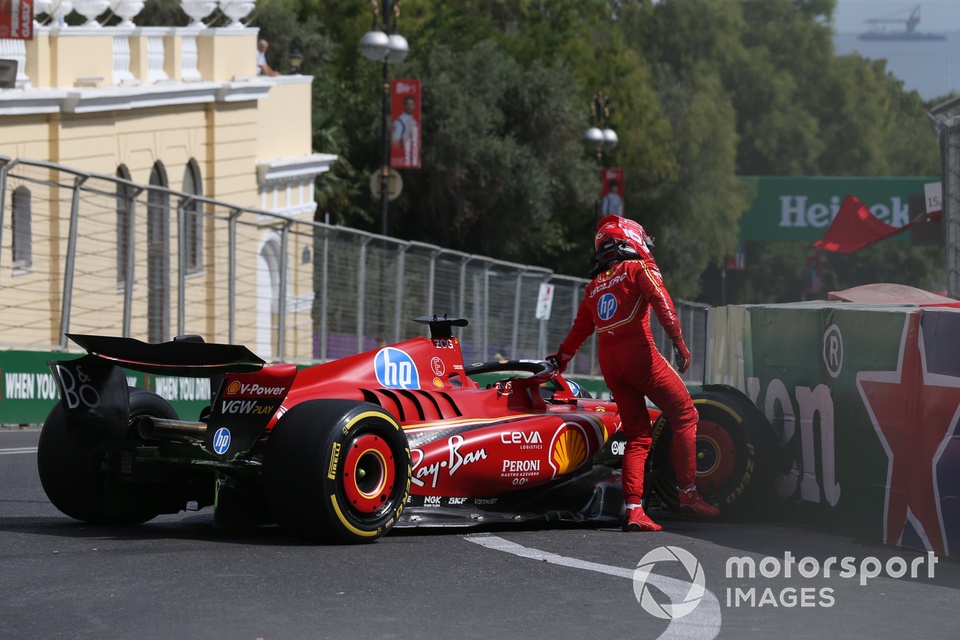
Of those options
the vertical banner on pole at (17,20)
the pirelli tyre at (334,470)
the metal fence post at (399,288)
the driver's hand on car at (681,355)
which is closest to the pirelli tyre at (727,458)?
the driver's hand on car at (681,355)

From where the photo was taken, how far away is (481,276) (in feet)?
82.6

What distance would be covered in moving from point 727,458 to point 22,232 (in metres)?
10.1

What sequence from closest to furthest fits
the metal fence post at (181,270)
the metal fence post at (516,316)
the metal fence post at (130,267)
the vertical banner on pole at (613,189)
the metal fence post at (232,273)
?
1. the metal fence post at (130,267)
2. the metal fence post at (181,270)
3. the metal fence post at (232,273)
4. the metal fence post at (516,316)
5. the vertical banner on pole at (613,189)

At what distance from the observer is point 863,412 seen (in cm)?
886

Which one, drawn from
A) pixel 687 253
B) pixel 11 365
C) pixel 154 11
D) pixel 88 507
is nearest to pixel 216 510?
pixel 88 507

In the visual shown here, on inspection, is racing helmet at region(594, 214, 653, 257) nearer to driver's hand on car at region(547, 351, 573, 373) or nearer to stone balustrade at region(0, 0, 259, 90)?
driver's hand on car at region(547, 351, 573, 373)

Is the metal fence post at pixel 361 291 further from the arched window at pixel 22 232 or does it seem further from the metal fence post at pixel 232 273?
the arched window at pixel 22 232

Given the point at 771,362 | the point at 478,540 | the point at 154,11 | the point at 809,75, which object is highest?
the point at 809,75

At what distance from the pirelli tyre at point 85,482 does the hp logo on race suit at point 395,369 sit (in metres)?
1.38

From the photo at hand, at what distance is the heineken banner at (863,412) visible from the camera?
8195mm

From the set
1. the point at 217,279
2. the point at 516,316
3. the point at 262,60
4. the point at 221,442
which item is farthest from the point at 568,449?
the point at 262,60

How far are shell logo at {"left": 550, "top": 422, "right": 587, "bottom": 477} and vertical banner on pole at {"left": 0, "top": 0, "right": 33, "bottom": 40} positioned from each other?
1685 centimetres

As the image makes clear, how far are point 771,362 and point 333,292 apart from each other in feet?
40.6

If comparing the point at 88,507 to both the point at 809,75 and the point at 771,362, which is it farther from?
the point at 809,75
